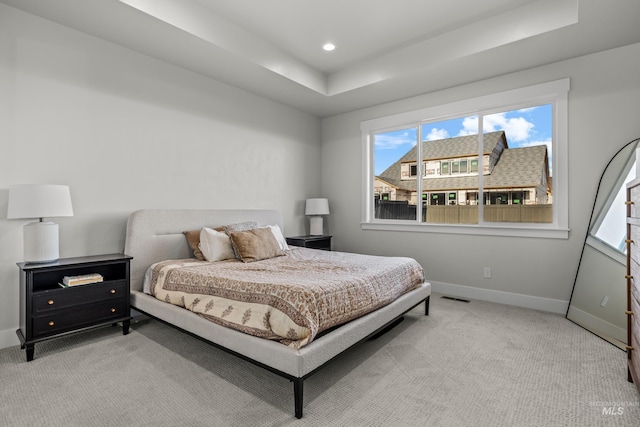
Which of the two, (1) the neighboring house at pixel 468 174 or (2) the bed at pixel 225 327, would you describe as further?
(1) the neighboring house at pixel 468 174

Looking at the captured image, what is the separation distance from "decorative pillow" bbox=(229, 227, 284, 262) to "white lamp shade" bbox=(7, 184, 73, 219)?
1.44 meters

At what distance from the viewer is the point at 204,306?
2.37m

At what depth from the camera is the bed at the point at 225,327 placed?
1822 millimetres

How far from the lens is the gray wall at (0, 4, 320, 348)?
8.63ft

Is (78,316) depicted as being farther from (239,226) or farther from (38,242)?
(239,226)

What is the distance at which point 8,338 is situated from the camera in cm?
260

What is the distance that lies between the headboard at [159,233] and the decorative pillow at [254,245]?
0.55m

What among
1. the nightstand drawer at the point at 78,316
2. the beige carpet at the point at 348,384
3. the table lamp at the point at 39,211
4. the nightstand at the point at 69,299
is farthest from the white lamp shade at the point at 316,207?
the table lamp at the point at 39,211

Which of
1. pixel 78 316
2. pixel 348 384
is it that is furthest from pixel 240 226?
pixel 348 384

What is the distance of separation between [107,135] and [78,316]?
167 centimetres

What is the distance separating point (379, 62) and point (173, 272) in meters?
3.33

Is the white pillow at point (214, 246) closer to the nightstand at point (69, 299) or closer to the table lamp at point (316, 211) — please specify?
the nightstand at point (69, 299)

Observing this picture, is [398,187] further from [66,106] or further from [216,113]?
[66,106]

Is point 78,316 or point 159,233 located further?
point 159,233
